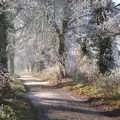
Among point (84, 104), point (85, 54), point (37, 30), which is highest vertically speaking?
point (37, 30)

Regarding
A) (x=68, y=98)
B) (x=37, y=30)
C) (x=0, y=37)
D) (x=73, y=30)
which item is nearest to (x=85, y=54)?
(x=73, y=30)

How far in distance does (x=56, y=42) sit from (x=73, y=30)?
2.11 metres

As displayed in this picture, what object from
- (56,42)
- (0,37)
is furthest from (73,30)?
(0,37)

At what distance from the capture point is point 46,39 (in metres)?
30.5

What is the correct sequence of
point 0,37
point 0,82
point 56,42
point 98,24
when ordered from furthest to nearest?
1. point 56,42
2. point 98,24
3. point 0,37
4. point 0,82

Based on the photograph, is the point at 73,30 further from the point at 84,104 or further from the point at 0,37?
the point at 84,104

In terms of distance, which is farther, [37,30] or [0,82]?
[37,30]

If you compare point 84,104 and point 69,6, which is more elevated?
point 69,6

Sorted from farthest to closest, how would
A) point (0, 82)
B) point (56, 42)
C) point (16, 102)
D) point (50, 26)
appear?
point (56, 42) < point (50, 26) < point (0, 82) < point (16, 102)

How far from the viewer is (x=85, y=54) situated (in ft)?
97.1

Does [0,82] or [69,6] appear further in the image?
[69,6]

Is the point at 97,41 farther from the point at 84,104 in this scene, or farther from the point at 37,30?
the point at 84,104

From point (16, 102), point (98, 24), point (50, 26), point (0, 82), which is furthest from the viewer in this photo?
point (50, 26)

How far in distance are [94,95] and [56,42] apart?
47.0ft
